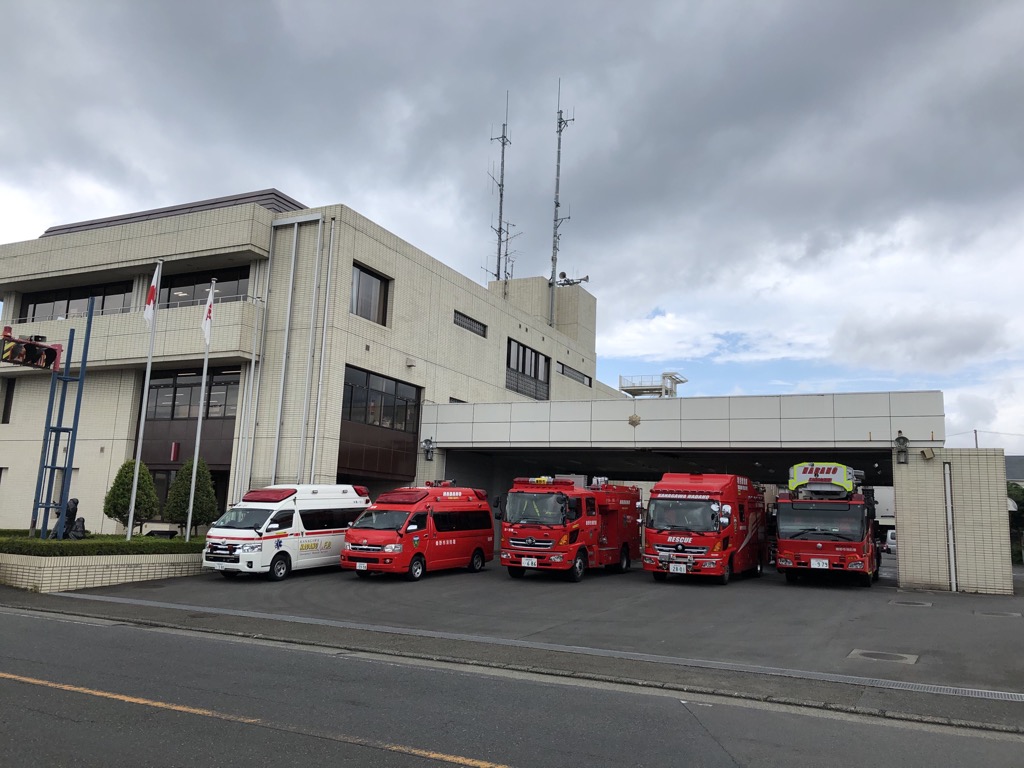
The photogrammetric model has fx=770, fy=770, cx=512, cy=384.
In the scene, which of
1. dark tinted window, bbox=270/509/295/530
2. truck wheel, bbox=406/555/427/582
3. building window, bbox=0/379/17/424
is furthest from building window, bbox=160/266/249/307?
truck wheel, bbox=406/555/427/582

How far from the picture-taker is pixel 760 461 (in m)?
32.4

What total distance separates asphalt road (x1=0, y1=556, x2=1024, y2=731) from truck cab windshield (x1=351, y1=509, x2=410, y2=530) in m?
1.45

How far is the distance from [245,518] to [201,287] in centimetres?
1152

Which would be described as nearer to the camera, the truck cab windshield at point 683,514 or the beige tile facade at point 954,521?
the truck cab windshield at point 683,514

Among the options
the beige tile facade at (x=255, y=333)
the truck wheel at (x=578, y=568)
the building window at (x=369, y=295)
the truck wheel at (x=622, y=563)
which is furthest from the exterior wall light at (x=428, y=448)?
the truck wheel at (x=578, y=568)

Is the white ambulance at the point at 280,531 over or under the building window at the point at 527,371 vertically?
under

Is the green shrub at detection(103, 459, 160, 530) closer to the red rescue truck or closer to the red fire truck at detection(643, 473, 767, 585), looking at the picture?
the red rescue truck

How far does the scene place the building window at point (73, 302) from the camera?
29984mm

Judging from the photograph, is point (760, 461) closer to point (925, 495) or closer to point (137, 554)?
point (925, 495)

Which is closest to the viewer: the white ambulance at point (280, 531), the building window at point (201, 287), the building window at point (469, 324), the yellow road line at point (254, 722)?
the yellow road line at point (254, 722)

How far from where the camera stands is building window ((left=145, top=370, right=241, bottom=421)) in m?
27.1

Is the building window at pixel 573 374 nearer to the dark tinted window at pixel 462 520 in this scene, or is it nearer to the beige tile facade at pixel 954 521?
the dark tinted window at pixel 462 520

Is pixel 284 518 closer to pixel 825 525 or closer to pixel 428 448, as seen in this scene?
pixel 428 448

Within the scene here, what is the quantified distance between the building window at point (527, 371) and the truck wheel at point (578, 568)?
16.1 meters
